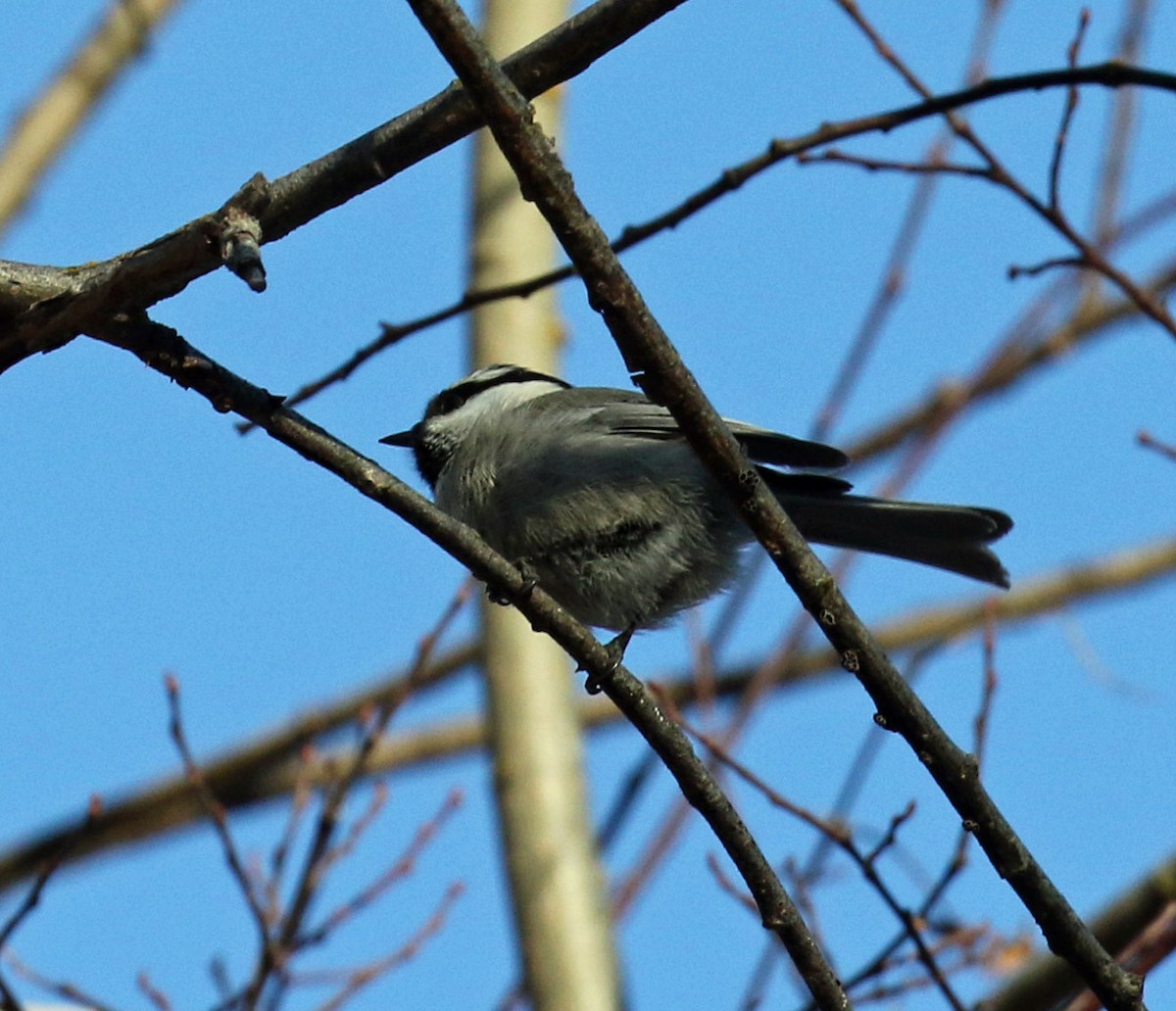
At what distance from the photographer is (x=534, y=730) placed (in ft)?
14.2

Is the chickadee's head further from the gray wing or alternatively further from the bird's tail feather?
the bird's tail feather

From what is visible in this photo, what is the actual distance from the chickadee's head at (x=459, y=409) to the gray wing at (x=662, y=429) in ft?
0.68

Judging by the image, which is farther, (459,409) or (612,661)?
(459,409)

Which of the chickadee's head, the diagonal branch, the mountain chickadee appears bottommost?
the diagonal branch

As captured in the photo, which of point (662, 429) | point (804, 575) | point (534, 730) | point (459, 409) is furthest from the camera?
point (534, 730)

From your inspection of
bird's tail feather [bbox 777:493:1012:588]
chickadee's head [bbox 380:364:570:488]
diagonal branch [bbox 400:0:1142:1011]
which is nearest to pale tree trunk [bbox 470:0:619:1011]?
chickadee's head [bbox 380:364:570:488]

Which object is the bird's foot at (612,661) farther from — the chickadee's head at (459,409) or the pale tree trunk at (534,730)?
the pale tree trunk at (534,730)

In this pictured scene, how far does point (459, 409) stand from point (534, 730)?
1106mm

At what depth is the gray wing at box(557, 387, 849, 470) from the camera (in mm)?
2887

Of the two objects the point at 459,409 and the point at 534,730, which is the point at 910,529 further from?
the point at 534,730

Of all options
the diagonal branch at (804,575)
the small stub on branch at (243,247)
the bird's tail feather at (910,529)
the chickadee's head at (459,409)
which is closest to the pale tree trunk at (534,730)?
the chickadee's head at (459,409)

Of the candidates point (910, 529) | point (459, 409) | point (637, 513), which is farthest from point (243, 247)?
point (459, 409)

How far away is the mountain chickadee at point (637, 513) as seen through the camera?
3.02 m

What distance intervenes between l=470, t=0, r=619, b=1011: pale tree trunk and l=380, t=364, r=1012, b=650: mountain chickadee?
119 centimetres
